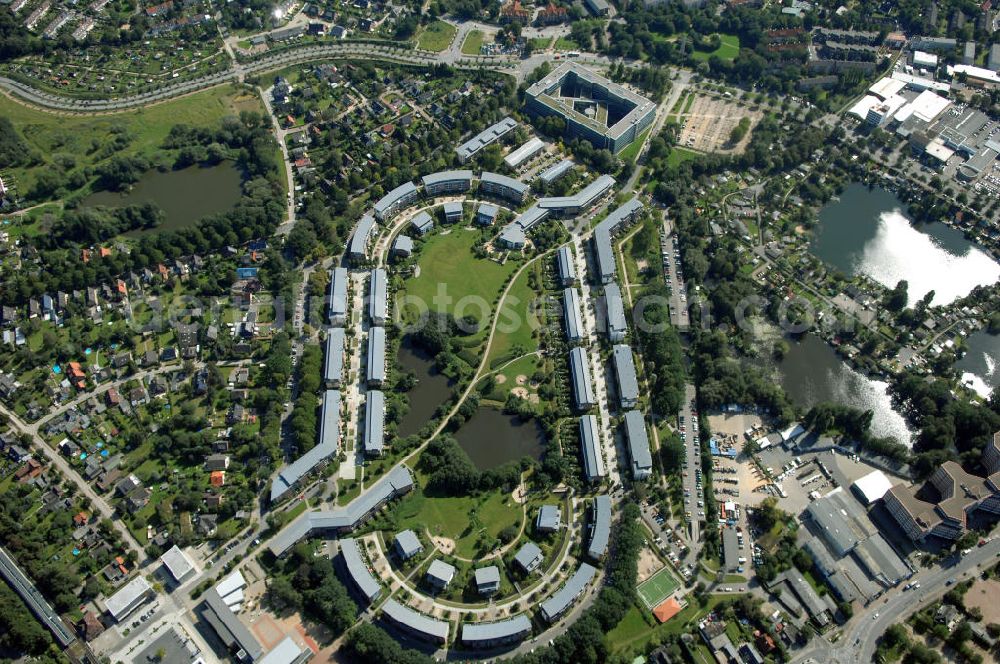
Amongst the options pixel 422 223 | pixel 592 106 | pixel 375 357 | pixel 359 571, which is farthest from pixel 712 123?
pixel 359 571

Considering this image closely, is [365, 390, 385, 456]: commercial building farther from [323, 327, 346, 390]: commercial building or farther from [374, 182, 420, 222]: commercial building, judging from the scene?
[374, 182, 420, 222]: commercial building

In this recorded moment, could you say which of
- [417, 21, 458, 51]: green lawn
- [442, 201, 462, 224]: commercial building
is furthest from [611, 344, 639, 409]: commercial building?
[417, 21, 458, 51]: green lawn

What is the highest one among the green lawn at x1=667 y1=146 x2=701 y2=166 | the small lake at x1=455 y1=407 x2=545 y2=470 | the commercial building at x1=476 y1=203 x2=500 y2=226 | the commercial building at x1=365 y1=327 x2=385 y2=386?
the commercial building at x1=476 y1=203 x2=500 y2=226

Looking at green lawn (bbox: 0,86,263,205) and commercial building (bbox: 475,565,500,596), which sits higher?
green lawn (bbox: 0,86,263,205)

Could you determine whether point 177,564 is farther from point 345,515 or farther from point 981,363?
point 981,363

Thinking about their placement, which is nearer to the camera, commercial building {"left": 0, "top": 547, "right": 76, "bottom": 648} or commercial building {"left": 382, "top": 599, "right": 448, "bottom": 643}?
commercial building {"left": 382, "top": 599, "right": 448, "bottom": 643}
